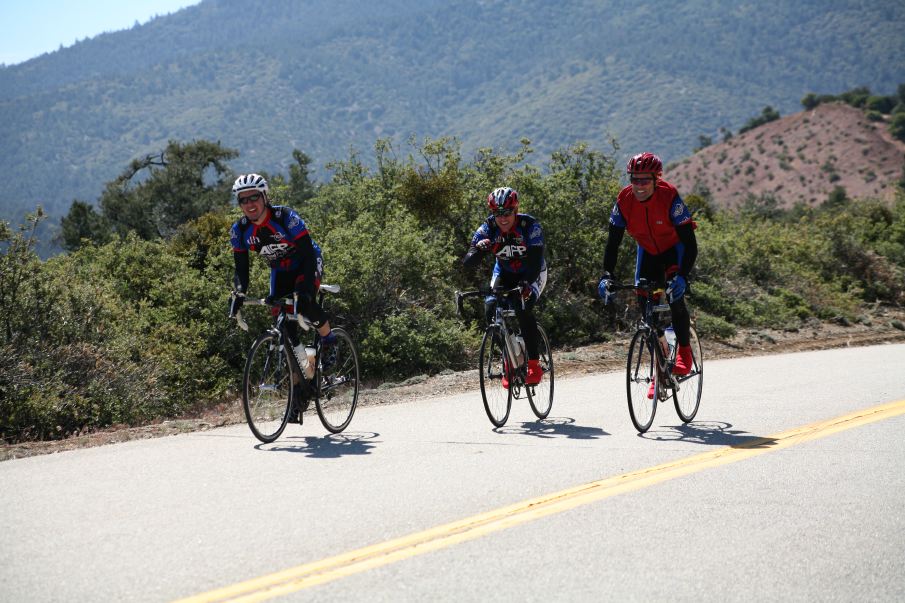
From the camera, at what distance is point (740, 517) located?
5.69 meters

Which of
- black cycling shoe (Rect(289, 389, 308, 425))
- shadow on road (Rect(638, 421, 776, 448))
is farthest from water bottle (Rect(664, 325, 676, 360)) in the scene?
black cycling shoe (Rect(289, 389, 308, 425))

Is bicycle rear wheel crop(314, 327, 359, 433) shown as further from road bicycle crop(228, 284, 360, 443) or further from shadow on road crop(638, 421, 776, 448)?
shadow on road crop(638, 421, 776, 448)

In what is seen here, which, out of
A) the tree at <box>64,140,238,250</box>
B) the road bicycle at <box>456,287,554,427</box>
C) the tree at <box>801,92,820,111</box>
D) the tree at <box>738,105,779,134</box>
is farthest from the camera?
the tree at <box>738,105,779,134</box>

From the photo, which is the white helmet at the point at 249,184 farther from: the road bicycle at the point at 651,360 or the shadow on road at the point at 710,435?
the shadow on road at the point at 710,435

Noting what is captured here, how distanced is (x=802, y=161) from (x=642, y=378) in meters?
140

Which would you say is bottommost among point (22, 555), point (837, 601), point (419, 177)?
point (837, 601)

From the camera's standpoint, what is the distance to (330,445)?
8.09 metres

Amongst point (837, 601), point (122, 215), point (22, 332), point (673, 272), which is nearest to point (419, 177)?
point (22, 332)

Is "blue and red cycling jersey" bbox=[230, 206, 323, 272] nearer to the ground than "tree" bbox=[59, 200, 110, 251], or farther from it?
nearer to the ground

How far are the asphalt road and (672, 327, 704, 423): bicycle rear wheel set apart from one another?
151 mm

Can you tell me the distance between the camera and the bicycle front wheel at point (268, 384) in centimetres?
812

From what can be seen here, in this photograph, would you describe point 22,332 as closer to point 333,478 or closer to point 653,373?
point 333,478

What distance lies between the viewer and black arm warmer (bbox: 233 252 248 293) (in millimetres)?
8375

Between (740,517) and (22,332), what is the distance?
929 centimetres
